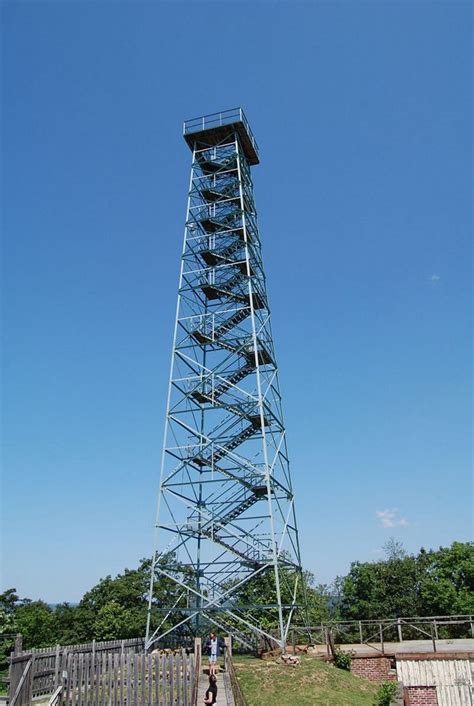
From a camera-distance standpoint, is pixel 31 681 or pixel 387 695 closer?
pixel 31 681

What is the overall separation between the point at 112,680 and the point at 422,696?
10914 mm

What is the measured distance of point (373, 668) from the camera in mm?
19047

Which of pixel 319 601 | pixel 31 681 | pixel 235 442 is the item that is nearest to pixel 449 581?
pixel 319 601

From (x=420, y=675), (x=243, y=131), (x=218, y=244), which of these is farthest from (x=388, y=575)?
(x=243, y=131)

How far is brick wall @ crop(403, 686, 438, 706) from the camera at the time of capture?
58.4ft

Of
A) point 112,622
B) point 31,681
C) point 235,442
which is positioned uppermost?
point 235,442

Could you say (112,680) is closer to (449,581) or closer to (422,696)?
(422,696)

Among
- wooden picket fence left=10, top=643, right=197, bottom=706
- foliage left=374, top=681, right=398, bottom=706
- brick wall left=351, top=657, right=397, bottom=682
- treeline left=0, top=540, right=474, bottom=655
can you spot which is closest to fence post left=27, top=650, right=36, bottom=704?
wooden picket fence left=10, top=643, right=197, bottom=706

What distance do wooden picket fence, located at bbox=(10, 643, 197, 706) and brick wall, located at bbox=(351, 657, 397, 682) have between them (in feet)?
30.0

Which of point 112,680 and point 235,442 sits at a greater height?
point 235,442

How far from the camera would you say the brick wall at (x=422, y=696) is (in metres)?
17.8

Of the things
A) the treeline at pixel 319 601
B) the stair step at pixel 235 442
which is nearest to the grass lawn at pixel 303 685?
the stair step at pixel 235 442

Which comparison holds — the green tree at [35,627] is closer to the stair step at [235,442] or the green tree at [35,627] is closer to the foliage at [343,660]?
the stair step at [235,442]

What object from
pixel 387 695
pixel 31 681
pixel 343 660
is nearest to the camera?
pixel 31 681
